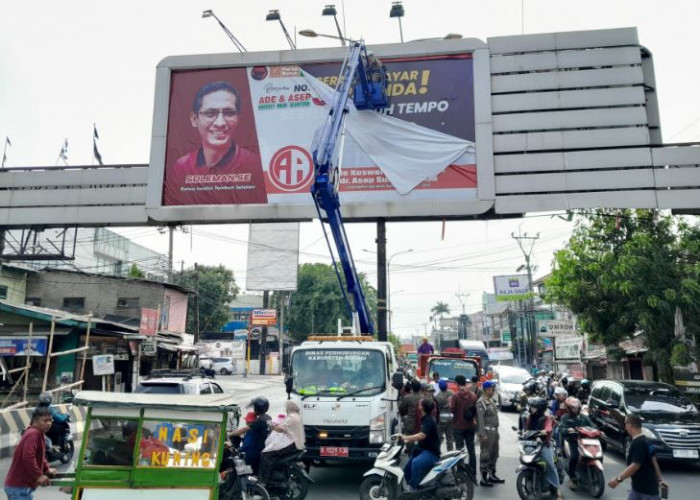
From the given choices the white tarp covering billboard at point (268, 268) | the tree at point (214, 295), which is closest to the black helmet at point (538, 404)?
the white tarp covering billboard at point (268, 268)

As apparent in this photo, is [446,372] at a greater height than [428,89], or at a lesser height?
lesser

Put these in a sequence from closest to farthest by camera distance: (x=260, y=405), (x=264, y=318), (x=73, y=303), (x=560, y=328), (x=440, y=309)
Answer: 1. (x=260, y=405)
2. (x=73, y=303)
3. (x=560, y=328)
4. (x=264, y=318)
5. (x=440, y=309)

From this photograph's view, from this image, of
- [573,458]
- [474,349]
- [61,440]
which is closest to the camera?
[573,458]

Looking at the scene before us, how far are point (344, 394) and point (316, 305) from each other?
47131mm

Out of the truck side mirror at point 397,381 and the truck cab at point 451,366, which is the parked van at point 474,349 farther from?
the truck side mirror at point 397,381

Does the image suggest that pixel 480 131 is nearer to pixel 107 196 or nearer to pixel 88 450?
pixel 107 196

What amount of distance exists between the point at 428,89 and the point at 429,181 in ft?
10.4

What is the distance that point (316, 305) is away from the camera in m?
55.7

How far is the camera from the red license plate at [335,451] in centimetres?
827

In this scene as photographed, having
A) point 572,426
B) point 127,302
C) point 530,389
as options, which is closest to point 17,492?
point 572,426

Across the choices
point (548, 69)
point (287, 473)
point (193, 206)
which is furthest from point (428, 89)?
point (287, 473)

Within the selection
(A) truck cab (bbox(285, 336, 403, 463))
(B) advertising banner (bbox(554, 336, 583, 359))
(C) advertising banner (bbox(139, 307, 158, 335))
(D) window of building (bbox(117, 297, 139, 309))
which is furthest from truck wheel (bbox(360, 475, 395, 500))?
(D) window of building (bbox(117, 297, 139, 309))

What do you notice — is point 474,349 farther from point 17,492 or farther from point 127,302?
point 17,492

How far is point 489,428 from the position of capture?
29.1 feet
